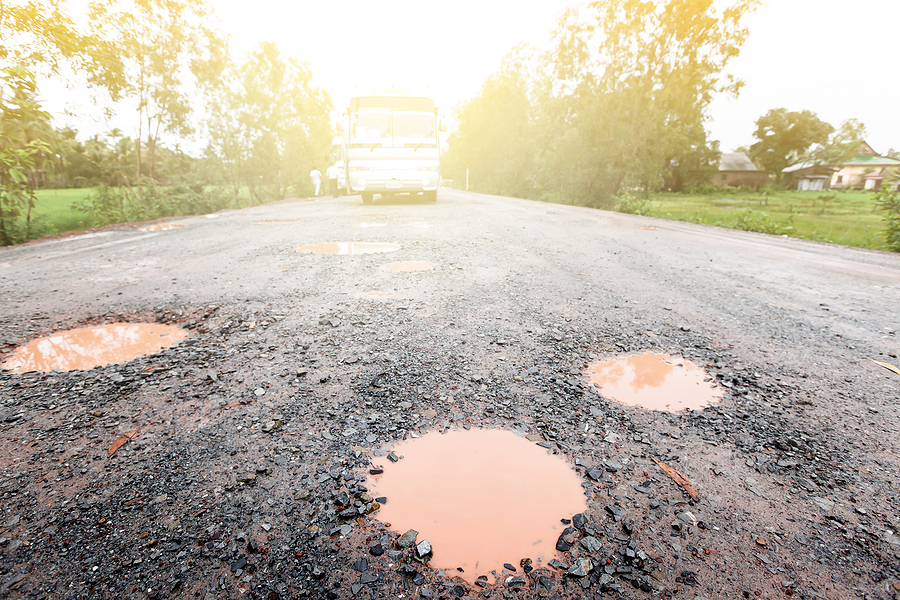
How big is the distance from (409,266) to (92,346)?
281cm

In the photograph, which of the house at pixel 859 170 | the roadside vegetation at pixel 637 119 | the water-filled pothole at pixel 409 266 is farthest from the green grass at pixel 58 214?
the house at pixel 859 170

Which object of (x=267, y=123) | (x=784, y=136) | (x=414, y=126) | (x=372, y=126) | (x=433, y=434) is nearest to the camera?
(x=433, y=434)

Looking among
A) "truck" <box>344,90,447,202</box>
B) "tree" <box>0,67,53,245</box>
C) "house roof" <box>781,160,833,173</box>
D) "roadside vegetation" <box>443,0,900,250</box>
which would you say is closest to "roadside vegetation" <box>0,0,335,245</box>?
"tree" <box>0,67,53,245</box>

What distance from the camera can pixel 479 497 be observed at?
140 centimetres

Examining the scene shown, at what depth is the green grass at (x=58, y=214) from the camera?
7.00m

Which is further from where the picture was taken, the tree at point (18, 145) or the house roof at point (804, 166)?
the house roof at point (804, 166)

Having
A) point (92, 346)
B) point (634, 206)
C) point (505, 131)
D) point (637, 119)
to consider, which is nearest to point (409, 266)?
point (92, 346)

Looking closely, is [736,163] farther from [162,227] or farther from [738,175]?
[162,227]

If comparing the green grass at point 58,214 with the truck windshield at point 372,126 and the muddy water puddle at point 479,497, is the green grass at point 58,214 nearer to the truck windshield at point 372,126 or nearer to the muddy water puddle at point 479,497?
the truck windshield at point 372,126

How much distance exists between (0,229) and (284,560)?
8.11 m

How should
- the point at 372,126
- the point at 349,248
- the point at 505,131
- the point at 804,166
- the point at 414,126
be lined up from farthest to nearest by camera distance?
the point at 804,166
the point at 505,131
the point at 414,126
the point at 372,126
the point at 349,248

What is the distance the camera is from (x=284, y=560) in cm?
116

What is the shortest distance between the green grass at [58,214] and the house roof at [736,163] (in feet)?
226

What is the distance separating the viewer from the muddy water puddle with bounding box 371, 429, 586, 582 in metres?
1.21
